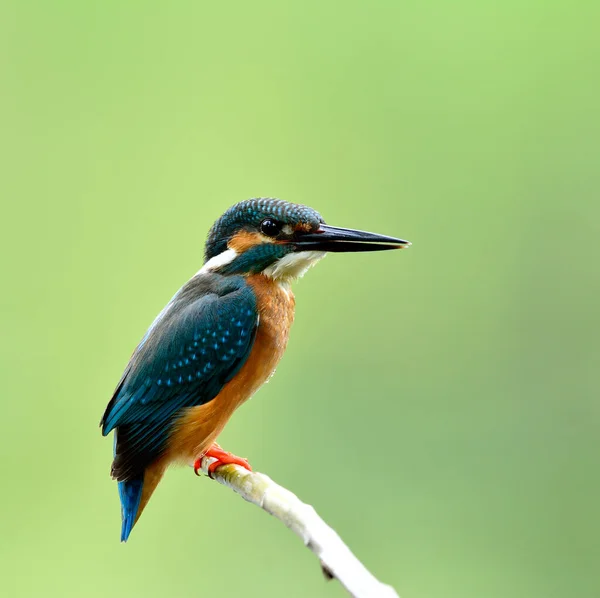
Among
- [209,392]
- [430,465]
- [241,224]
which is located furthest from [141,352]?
[430,465]

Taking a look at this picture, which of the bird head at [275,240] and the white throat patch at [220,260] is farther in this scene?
the white throat patch at [220,260]

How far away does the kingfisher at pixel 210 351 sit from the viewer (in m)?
1.94

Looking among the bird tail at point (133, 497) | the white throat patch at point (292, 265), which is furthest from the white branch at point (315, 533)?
the white throat patch at point (292, 265)

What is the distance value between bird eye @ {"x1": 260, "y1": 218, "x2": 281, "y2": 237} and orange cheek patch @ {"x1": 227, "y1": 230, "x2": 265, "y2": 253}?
0.09 feet

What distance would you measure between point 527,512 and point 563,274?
92 centimetres

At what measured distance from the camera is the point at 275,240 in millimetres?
1934

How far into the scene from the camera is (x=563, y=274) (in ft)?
11.4

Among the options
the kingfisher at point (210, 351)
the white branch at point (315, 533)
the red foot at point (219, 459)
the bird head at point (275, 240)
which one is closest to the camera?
the white branch at point (315, 533)

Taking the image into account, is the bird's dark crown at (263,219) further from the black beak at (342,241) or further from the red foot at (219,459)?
the red foot at (219,459)

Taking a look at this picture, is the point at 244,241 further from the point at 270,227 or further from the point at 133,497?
the point at 133,497

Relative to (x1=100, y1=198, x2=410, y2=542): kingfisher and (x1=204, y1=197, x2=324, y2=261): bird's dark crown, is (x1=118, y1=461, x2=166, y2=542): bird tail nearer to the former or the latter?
(x1=100, y1=198, x2=410, y2=542): kingfisher

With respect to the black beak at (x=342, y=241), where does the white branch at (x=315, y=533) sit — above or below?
below

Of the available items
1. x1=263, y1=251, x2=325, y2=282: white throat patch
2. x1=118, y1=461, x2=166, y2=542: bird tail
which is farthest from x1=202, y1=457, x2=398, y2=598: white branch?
x1=263, y1=251, x2=325, y2=282: white throat patch

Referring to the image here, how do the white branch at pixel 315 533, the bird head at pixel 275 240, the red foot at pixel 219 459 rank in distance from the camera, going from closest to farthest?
the white branch at pixel 315 533
the bird head at pixel 275 240
the red foot at pixel 219 459
